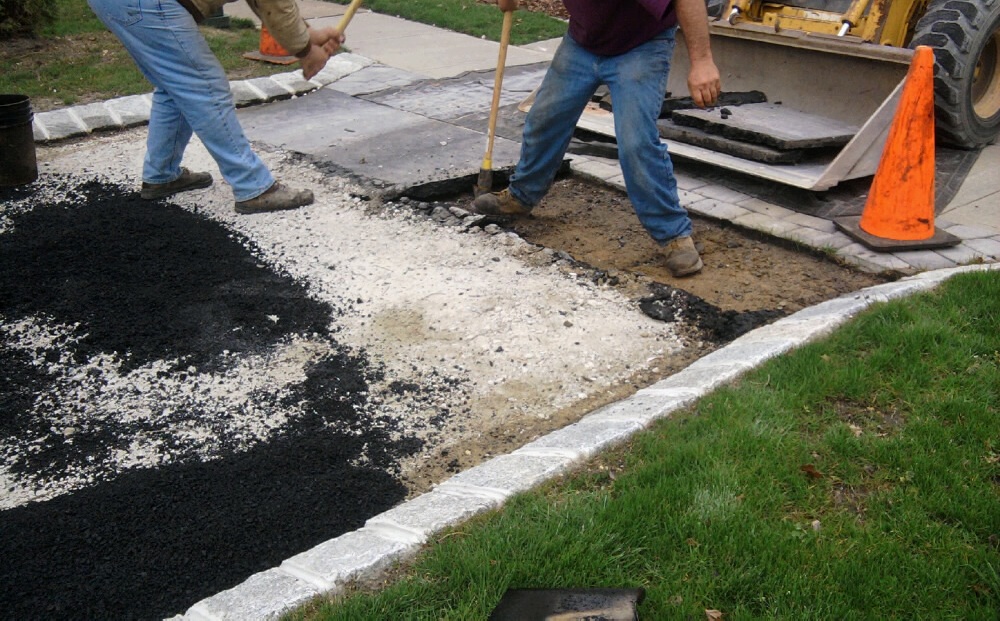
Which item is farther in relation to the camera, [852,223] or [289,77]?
[289,77]

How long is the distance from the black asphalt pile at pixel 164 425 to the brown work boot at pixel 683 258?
1704 millimetres

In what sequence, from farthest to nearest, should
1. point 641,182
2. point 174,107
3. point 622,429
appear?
point 174,107 < point 641,182 < point 622,429

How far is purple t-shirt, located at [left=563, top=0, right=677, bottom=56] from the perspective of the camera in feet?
14.3

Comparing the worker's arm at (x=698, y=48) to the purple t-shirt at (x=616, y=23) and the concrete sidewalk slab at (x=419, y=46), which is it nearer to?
the purple t-shirt at (x=616, y=23)

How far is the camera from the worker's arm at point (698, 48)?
13.6 ft

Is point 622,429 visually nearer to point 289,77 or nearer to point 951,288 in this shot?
point 951,288

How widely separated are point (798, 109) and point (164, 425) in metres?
5.04

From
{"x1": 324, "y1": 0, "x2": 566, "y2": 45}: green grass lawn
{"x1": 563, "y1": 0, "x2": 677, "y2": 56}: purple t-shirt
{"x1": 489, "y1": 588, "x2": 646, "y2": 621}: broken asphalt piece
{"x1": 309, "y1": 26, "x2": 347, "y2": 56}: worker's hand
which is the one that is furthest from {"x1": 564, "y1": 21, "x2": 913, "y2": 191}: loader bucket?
{"x1": 324, "y1": 0, "x2": 566, "y2": 45}: green grass lawn

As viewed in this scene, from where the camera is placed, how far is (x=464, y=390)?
3.66 m

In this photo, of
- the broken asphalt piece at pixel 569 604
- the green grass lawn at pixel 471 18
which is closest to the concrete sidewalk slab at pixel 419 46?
the green grass lawn at pixel 471 18

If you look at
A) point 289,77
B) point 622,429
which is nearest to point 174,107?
point 289,77

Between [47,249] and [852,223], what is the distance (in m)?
4.64

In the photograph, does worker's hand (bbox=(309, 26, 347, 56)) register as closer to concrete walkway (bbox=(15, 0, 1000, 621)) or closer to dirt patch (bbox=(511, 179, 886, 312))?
concrete walkway (bbox=(15, 0, 1000, 621))

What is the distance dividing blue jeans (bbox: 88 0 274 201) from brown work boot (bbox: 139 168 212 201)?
39mm
